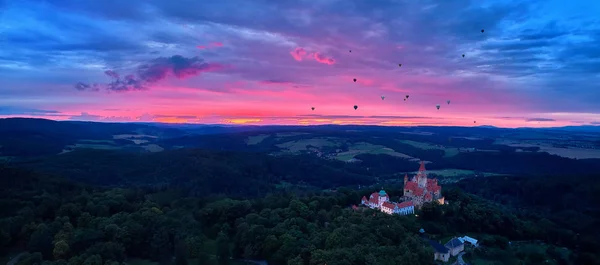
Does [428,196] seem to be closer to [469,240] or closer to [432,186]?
[432,186]

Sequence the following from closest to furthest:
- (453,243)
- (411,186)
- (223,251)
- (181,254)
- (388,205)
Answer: (181,254) < (223,251) < (453,243) < (388,205) < (411,186)

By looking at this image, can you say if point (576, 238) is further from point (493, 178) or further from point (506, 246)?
point (493, 178)

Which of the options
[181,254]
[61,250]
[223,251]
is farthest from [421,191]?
[61,250]

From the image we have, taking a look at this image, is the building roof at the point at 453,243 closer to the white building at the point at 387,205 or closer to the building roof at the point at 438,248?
the building roof at the point at 438,248

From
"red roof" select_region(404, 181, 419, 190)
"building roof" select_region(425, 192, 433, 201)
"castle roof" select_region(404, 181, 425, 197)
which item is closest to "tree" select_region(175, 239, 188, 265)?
"castle roof" select_region(404, 181, 425, 197)

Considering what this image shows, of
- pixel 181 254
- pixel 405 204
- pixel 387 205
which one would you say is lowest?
pixel 181 254

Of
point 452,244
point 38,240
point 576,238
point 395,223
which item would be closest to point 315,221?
point 395,223

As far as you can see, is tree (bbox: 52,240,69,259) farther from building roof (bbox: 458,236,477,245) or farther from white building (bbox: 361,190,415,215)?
building roof (bbox: 458,236,477,245)
